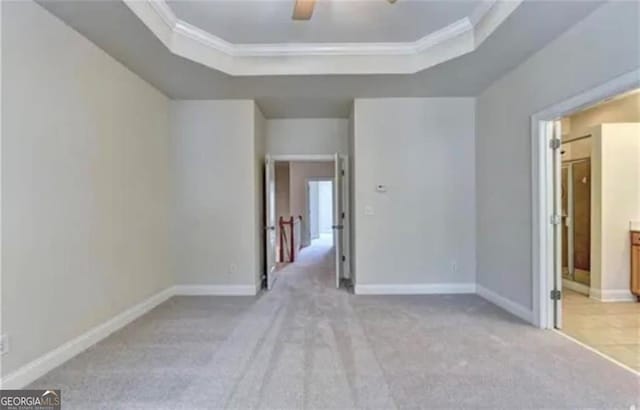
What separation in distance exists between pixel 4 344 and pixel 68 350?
67 cm

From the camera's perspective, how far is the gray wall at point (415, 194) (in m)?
5.55

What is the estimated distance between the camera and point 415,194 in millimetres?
5574

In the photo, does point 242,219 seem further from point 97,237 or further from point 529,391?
point 529,391

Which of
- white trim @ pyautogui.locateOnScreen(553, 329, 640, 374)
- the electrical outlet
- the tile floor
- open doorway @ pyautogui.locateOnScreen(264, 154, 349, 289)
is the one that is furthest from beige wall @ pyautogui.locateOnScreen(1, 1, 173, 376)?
the tile floor

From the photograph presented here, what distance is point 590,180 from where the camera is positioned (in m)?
5.41

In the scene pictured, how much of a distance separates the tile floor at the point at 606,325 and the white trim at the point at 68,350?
4.11 metres

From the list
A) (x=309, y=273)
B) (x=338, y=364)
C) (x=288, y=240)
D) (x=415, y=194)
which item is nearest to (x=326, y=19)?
(x=415, y=194)

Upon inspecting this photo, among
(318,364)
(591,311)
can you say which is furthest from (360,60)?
(591,311)

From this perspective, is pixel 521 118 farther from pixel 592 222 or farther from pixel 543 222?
pixel 592 222

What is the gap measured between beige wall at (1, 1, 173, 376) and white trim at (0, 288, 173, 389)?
0.17 ft

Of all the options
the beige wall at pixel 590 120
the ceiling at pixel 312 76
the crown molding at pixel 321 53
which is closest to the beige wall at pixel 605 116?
the beige wall at pixel 590 120

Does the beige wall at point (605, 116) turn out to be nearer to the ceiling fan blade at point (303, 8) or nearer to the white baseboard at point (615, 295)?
the white baseboard at point (615, 295)

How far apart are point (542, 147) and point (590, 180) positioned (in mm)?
2073

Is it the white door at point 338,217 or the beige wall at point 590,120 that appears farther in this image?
the white door at point 338,217
